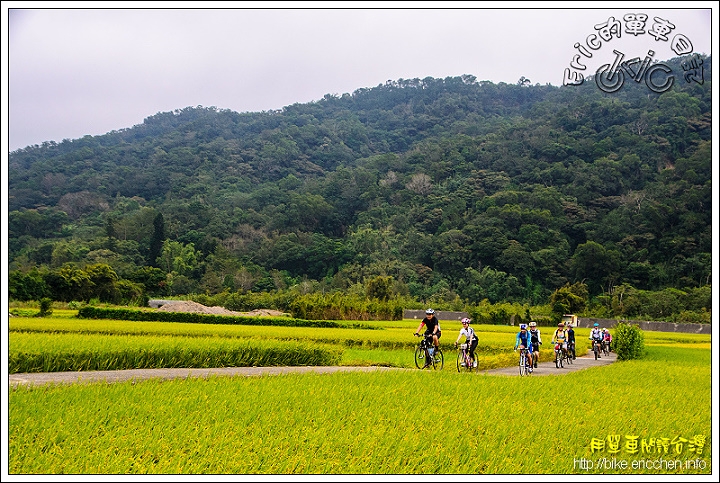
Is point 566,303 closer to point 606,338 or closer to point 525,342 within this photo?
point 606,338

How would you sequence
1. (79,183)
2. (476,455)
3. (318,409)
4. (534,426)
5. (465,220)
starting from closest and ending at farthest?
1. (476,455)
2. (534,426)
3. (318,409)
4. (465,220)
5. (79,183)

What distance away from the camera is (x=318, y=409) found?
24.9ft

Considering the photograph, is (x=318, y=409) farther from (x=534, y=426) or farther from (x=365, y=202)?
(x=365, y=202)

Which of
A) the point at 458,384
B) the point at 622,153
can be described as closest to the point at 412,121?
the point at 622,153

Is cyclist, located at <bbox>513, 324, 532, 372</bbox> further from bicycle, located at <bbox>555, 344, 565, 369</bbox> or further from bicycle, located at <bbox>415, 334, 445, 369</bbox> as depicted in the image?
bicycle, located at <bbox>555, 344, 565, 369</bbox>

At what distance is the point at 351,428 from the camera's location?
21.7ft

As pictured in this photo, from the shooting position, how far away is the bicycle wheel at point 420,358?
45.2 ft

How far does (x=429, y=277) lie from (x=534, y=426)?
54.6m

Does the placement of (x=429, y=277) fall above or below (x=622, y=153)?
below

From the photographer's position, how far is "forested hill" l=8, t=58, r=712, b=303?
58375mm

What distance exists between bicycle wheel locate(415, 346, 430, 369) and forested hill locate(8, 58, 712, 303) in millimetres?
37642

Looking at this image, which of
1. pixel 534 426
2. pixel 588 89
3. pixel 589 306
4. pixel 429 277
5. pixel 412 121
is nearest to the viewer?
pixel 534 426

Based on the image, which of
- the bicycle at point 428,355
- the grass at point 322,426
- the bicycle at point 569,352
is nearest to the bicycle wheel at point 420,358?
the bicycle at point 428,355

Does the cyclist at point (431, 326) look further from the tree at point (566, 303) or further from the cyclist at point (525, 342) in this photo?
the tree at point (566, 303)
